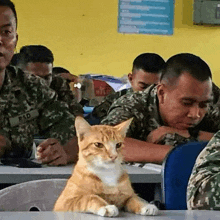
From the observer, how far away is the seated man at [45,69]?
476cm

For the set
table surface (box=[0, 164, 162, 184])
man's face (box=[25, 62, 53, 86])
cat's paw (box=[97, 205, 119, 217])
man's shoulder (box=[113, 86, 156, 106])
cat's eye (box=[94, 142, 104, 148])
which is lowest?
table surface (box=[0, 164, 162, 184])

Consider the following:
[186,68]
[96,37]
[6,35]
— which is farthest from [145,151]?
[96,37]

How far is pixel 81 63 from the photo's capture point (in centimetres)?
738

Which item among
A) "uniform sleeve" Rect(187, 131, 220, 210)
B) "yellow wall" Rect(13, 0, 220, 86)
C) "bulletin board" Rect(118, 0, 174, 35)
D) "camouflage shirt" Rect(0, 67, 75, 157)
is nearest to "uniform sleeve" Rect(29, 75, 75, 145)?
"camouflage shirt" Rect(0, 67, 75, 157)

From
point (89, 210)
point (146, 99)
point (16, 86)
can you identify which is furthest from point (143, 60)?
point (89, 210)

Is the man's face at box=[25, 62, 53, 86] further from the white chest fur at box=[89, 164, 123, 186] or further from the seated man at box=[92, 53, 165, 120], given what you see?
the white chest fur at box=[89, 164, 123, 186]

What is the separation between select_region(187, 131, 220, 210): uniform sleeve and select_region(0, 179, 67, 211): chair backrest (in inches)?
15.3

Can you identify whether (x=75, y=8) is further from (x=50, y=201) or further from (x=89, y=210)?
(x=89, y=210)

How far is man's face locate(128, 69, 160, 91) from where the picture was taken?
4812 mm

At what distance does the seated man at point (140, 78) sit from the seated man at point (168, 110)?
176 cm

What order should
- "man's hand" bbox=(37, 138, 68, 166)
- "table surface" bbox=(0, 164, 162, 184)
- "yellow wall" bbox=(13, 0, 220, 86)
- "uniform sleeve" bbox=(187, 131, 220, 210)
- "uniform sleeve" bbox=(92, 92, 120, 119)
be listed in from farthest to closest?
"yellow wall" bbox=(13, 0, 220, 86) < "uniform sleeve" bbox=(92, 92, 120, 119) < "man's hand" bbox=(37, 138, 68, 166) < "table surface" bbox=(0, 164, 162, 184) < "uniform sleeve" bbox=(187, 131, 220, 210)

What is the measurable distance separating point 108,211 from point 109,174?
8 centimetres

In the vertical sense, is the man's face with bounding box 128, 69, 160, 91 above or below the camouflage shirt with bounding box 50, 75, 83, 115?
above

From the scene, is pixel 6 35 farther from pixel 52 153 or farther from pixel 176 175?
pixel 176 175
